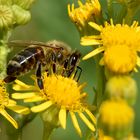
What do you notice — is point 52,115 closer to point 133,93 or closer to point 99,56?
point 99,56

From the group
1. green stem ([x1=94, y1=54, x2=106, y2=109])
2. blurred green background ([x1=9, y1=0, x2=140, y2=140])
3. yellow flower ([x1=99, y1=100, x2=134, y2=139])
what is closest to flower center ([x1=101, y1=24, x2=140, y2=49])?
green stem ([x1=94, y1=54, x2=106, y2=109])

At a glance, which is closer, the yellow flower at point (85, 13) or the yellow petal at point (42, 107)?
the yellow petal at point (42, 107)

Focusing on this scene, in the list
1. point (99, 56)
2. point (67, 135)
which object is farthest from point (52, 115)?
point (67, 135)

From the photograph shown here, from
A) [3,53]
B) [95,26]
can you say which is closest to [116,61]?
[95,26]

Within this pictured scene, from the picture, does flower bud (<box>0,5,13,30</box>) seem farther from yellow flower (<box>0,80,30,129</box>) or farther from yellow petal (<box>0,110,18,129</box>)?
yellow petal (<box>0,110,18,129</box>)

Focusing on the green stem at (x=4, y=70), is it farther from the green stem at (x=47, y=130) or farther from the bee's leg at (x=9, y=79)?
the green stem at (x=47, y=130)

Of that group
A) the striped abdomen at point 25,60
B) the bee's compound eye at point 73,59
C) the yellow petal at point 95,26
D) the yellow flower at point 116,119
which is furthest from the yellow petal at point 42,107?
the yellow flower at point 116,119

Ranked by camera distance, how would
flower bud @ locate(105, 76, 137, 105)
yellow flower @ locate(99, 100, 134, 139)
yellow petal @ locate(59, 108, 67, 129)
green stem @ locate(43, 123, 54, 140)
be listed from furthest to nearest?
1. green stem @ locate(43, 123, 54, 140)
2. yellow petal @ locate(59, 108, 67, 129)
3. flower bud @ locate(105, 76, 137, 105)
4. yellow flower @ locate(99, 100, 134, 139)

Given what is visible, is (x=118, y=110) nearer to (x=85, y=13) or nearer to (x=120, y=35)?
(x=120, y=35)
